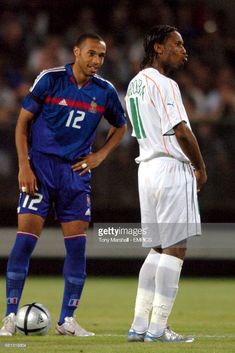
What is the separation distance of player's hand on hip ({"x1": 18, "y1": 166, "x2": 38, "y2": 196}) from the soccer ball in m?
0.78

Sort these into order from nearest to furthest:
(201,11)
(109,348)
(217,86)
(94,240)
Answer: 1. (109,348)
2. (94,240)
3. (217,86)
4. (201,11)

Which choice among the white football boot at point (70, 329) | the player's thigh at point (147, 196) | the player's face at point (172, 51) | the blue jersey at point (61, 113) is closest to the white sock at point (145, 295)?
the player's thigh at point (147, 196)

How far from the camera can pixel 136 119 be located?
23.7 feet

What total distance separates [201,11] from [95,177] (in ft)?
13.8

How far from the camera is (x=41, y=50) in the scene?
15.5m

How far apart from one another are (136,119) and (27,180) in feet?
3.24

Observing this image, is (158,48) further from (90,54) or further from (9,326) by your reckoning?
(9,326)

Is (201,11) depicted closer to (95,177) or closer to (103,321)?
(95,177)

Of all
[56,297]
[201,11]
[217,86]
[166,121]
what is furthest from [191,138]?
[201,11]

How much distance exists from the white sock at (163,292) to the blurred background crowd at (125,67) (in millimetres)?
6377

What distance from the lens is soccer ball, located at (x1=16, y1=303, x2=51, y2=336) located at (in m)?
7.62
